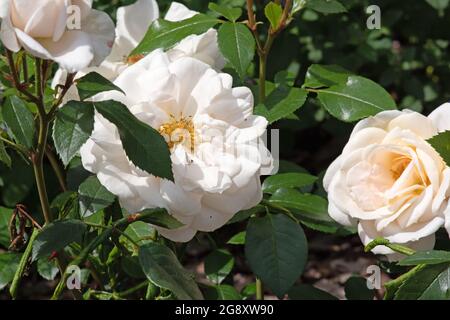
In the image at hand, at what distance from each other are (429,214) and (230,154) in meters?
0.30

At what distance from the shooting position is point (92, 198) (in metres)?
1.45

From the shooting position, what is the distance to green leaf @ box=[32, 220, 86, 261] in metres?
1.23

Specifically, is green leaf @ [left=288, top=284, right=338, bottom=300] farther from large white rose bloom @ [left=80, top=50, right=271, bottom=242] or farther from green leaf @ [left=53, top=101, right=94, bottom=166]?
green leaf @ [left=53, top=101, right=94, bottom=166]

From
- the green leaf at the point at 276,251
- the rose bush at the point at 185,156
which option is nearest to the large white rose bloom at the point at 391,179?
the rose bush at the point at 185,156

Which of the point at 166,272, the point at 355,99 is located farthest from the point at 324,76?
the point at 166,272

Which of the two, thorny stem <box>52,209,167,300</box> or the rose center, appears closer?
thorny stem <box>52,209,167,300</box>

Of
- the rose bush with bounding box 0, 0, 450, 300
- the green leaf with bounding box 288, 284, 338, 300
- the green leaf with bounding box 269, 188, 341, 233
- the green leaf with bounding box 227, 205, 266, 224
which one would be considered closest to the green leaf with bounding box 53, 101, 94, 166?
the rose bush with bounding box 0, 0, 450, 300

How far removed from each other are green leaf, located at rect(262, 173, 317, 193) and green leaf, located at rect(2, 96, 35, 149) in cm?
49

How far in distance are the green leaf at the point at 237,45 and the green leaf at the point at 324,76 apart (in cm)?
17

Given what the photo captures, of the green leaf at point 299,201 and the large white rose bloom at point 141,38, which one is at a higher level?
the large white rose bloom at point 141,38

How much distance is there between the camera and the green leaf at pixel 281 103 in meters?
1.51

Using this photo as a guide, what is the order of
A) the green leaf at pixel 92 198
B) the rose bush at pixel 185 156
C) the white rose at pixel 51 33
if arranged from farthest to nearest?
the green leaf at pixel 92 198 < the rose bush at pixel 185 156 < the white rose at pixel 51 33

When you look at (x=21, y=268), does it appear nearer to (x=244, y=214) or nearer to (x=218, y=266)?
(x=244, y=214)

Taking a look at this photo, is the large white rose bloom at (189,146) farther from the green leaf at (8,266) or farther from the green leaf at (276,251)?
the green leaf at (8,266)
